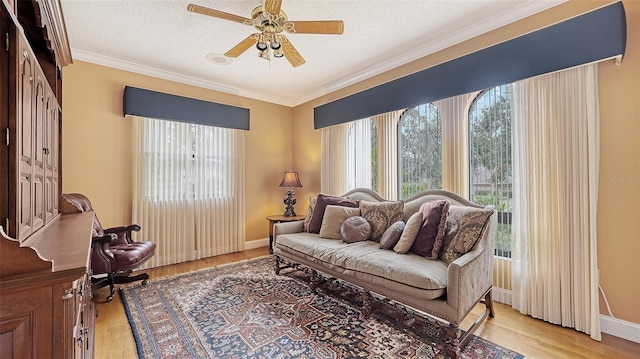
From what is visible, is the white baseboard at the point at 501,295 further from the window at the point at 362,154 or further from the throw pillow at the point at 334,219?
the window at the point at 362,154

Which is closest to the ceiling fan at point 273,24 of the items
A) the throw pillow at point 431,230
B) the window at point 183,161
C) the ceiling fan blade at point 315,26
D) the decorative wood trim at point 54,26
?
the ceiling fan blade at point 315,26

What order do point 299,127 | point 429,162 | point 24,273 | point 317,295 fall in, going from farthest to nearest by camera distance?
point 299,127, point 429,162, point 317,295, point 24,273

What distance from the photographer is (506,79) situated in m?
2.47

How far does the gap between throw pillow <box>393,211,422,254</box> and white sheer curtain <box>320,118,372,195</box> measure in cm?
140

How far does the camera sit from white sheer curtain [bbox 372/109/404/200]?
3.60 meters

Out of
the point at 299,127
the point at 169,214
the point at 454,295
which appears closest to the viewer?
the point at 454,295

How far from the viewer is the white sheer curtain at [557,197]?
2.12 m

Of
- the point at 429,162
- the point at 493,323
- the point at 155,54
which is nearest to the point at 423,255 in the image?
the point at 493,323

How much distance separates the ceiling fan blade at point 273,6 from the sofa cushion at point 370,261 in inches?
81.1

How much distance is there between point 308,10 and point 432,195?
84.4 inches

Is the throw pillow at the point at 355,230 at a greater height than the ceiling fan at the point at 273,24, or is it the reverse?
the ceiling fan at the point at 273,24

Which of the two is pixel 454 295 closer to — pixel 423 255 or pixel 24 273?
pixel 423 255

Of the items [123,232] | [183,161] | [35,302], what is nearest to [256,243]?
[183,161]

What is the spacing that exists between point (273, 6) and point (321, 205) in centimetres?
225
